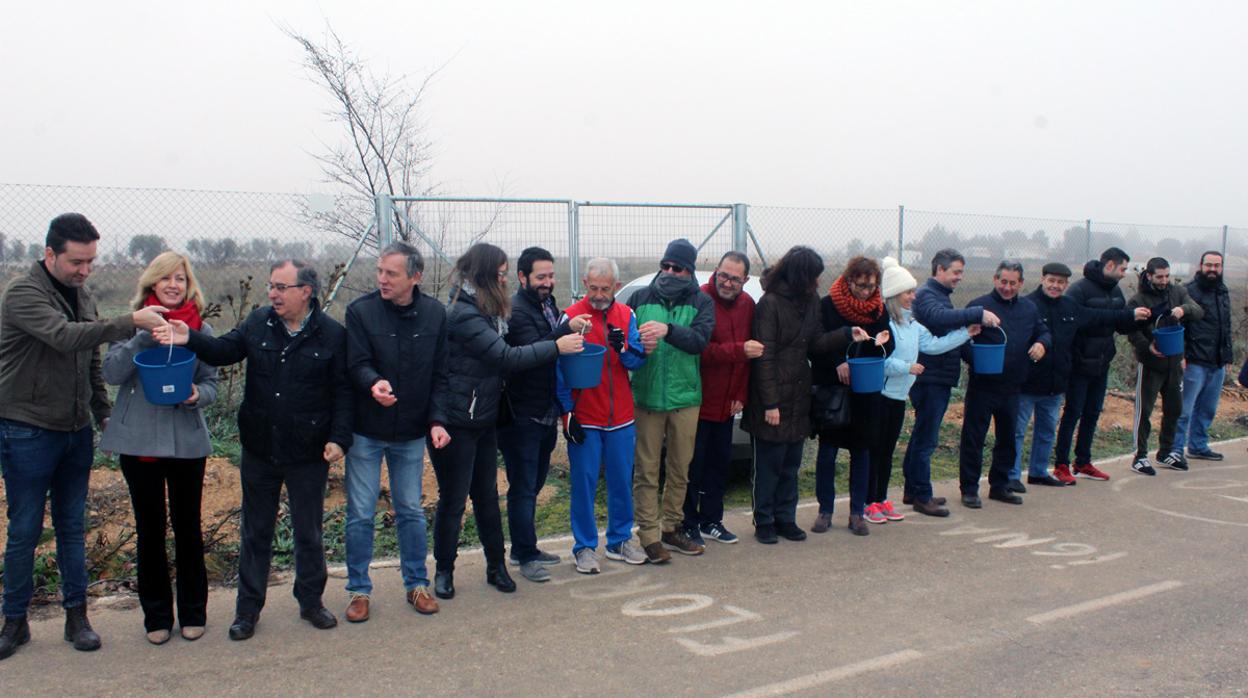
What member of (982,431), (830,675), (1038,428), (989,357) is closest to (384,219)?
(989,357)

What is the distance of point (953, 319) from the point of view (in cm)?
689

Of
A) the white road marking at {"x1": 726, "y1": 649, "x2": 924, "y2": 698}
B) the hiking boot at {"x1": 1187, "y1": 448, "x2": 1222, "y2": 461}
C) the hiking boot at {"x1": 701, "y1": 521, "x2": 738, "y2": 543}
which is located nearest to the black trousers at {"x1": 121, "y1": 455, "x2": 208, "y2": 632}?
the white road marking at {"x1": 726, "y1": 649, "x2": 924, "y2": 698}

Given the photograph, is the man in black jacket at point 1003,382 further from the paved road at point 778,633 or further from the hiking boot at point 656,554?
the hiking boot at point 656,554

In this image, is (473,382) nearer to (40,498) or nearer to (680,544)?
(680,544)

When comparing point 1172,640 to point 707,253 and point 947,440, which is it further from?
point 707,253

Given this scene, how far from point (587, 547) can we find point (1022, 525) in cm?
324

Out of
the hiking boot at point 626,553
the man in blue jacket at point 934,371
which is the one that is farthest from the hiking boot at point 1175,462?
the hiking boot at point 626,553

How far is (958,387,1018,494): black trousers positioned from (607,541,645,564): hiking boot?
116 inches

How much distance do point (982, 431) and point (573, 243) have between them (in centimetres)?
391

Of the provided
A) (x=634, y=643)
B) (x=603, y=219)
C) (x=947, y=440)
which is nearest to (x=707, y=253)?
(x=603, y=219)

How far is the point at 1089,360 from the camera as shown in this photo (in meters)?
7.93

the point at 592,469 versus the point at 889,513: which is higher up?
the point at 592,469

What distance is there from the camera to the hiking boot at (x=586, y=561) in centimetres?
557

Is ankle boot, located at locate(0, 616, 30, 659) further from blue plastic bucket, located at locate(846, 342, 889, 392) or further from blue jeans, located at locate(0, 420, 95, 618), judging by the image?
blue plastic bucket, located at locate(846, 342, 889, 392)
